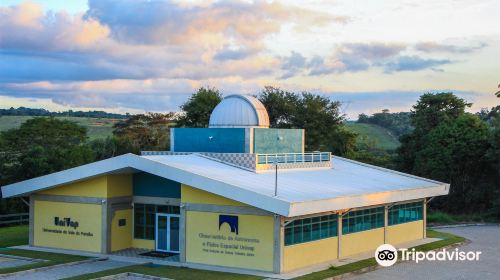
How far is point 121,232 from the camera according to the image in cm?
2997

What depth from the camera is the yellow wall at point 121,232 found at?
97.0 feet

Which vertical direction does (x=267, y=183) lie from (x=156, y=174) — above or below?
below

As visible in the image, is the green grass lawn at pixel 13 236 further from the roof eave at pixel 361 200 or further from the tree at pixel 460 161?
the tree at pixel 460 161

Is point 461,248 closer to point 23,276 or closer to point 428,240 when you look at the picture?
point 428,240

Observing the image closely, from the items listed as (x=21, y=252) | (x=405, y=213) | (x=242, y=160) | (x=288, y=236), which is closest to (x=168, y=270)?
(x=288, y=236)

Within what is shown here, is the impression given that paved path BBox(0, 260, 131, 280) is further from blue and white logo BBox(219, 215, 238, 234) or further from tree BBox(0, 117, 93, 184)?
tree BBox(0, 117, 93, 184)

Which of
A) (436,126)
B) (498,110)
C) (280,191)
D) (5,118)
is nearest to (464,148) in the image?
(436,126)

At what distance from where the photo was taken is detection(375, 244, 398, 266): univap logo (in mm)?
28045

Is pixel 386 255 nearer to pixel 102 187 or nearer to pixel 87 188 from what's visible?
pixel 102 187

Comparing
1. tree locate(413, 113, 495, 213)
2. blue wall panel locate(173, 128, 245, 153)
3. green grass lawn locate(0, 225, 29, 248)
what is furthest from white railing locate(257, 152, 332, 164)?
tree locate(413, 113, 495, 213)

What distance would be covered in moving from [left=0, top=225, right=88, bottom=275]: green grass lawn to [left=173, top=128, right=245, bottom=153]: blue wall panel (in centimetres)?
847

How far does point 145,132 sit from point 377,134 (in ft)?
212

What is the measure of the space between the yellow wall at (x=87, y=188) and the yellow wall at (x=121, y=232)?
1.25m

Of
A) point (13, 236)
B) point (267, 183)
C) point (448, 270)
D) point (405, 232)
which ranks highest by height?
point (267, 183)
